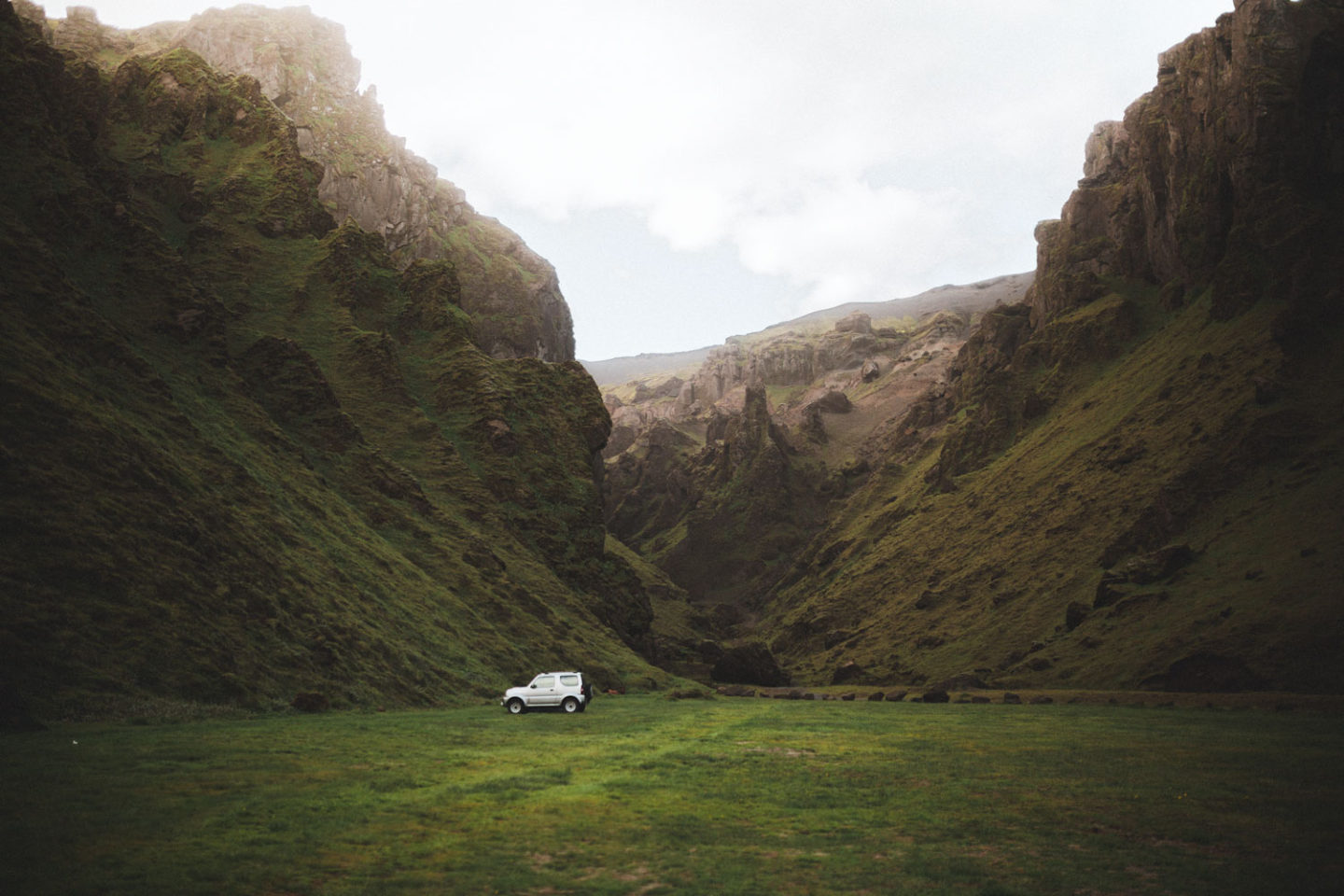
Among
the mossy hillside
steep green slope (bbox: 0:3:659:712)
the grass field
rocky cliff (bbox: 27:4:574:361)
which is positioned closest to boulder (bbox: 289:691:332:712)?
steep green slope (bbox: 0:3:659:712)

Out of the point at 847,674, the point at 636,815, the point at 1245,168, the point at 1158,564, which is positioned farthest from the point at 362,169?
the point at 636,815

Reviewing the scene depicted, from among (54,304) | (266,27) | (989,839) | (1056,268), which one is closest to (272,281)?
(54,304)

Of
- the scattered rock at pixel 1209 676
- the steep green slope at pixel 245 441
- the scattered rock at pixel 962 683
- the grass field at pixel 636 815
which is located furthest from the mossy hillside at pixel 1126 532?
the steep green slope at pixel 245 441

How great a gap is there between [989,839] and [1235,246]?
133752mm

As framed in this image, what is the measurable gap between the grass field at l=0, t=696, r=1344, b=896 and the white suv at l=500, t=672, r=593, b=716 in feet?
43.6

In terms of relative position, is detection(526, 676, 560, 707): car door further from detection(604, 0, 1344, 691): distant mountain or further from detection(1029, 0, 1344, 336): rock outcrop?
detection(1029, 0, 1344, 336): rock outcrop

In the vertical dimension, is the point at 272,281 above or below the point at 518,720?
above

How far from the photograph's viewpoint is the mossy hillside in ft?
244

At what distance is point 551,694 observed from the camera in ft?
162

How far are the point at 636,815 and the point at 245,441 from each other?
56.8 meters

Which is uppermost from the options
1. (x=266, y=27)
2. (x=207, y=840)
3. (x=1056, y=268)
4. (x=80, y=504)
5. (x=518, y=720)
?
(x=266, y=27)

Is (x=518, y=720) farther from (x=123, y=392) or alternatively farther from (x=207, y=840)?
(x=123, y=392)

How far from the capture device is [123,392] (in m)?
52.8

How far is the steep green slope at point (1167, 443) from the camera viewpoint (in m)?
78.3
